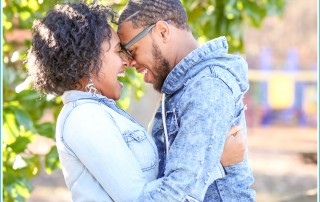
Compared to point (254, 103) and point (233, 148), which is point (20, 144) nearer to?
point (233, 148)

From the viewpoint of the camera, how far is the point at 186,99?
102 inches

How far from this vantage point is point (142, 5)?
2848 mm

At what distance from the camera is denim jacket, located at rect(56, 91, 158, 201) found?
2.54 metres

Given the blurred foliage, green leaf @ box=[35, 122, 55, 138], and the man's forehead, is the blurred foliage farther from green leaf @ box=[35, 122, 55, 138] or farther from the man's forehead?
the man's forehead

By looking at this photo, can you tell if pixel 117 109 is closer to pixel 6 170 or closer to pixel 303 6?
pixel 6 170

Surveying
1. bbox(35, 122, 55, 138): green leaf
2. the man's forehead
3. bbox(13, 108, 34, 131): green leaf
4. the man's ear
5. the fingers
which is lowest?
bbox(35, 122, 55, 138): green leaf

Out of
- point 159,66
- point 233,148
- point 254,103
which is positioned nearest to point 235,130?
point 233,148

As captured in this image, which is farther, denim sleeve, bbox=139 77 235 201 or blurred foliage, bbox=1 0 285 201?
blurred foliage, bbox=1 0 285 201

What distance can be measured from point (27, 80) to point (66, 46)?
4.57 feet

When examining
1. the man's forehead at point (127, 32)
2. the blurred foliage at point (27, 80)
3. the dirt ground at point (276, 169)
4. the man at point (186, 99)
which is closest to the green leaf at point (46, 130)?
the blurred foliage at point (27, 80)

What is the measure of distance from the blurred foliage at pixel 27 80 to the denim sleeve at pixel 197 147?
1.45 m

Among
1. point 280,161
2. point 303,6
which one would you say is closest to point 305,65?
point 303,6

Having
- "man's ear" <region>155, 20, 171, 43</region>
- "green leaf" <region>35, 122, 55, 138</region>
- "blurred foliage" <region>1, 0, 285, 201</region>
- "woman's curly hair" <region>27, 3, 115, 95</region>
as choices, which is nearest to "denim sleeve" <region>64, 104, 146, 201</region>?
"woman's curly hair" <region>27, 3, 115, 95</region>

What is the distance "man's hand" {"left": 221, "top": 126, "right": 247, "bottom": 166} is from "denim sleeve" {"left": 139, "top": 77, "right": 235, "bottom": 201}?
8 cm
